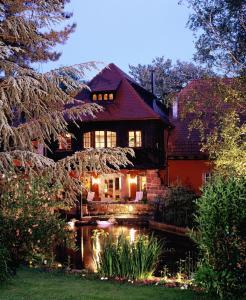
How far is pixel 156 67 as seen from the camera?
46.4m

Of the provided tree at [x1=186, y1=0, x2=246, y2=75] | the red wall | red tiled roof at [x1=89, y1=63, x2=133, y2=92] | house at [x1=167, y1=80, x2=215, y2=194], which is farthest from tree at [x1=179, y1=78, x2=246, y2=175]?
red tiled roof at [x1=89, y1=63, x2=133, y2=92]

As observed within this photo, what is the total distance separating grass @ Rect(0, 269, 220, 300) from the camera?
8055 mm

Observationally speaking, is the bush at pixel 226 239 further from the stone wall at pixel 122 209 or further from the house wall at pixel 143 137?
the house wall at pixel 143 137

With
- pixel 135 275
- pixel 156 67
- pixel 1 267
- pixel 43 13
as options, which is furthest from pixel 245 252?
pixel 156 67

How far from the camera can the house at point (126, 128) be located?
1091 inches

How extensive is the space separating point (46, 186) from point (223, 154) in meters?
9.02

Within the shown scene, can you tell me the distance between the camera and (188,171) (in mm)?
27609

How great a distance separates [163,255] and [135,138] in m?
13.2

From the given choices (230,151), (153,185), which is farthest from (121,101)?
(230,151)

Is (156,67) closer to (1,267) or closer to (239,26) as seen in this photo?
(239,26)

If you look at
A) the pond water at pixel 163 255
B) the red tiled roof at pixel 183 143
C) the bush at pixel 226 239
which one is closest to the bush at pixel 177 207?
the pond water at pixel 163 255

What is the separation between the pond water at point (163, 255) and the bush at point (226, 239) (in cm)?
393

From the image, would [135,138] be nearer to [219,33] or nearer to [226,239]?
[219,33]

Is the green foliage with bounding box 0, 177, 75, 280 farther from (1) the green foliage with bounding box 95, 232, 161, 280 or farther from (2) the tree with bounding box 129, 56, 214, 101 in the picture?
(2) the tree with bounding box 129, 56, 214, 101
